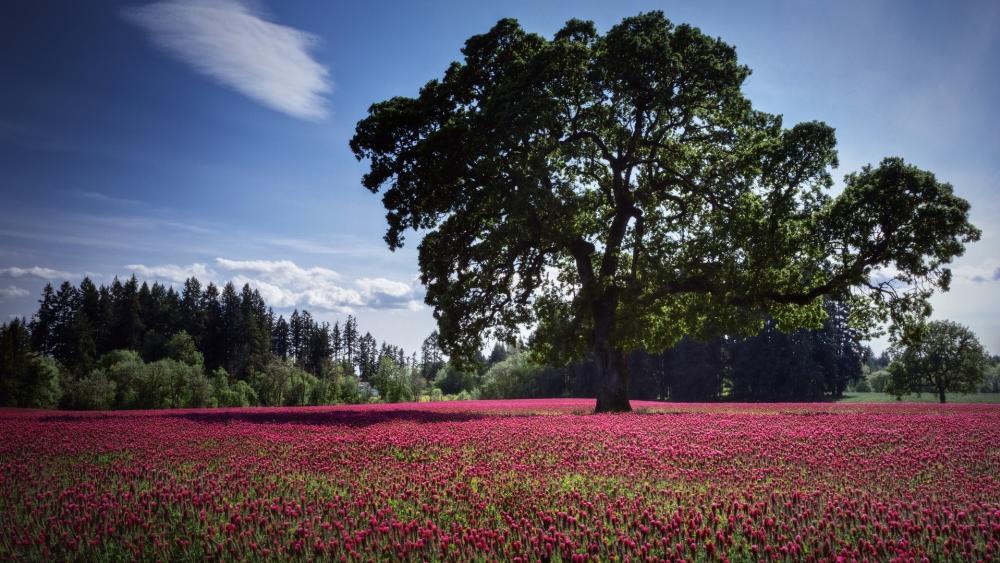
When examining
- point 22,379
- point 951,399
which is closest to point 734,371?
point 951,399

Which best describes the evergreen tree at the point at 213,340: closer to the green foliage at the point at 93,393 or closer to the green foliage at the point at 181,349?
the green foliage at the point at 181,349

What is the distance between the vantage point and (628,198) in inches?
996

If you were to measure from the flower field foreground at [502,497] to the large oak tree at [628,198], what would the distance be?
1198 cm

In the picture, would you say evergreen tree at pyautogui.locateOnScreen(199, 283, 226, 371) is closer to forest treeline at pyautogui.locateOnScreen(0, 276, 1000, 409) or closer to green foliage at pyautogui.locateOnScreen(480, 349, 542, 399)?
forest treeline at pyautogui.locateOnScreen(0, 276, 1000, 409)

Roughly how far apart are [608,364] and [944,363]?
57.1m

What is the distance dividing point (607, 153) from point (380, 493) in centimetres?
2067

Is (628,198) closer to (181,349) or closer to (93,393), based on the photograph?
(93,393)

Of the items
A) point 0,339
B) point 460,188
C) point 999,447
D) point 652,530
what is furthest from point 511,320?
point 0,339

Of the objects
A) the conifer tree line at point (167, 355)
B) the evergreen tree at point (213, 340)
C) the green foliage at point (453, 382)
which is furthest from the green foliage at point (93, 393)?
the green foliage at point (453, 382)

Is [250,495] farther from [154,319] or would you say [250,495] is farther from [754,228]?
[154,319]

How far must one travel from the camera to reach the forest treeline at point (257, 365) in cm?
5300

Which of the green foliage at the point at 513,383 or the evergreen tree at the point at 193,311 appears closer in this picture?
the green foliage at the point at 513,383

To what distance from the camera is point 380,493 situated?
707cm

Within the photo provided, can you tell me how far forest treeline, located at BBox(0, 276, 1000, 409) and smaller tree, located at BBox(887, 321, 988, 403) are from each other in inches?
385
